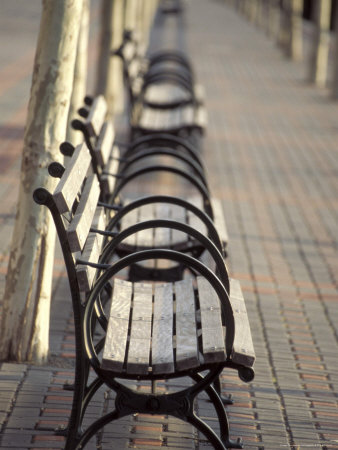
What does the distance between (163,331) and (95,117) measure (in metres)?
2.06

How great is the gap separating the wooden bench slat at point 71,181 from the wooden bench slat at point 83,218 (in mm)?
64

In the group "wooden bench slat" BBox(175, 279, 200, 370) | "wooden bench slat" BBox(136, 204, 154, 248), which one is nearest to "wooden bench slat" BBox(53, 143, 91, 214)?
"wooden bench slat" BBox(175, 279, 200, 370)

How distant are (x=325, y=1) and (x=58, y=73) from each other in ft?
46.2

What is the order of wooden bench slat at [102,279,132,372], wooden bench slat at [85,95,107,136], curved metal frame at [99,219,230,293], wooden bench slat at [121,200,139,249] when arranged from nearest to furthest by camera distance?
wooden bench slat at [102,279,132,372] < curved metal frame at [99,219,230,293] < wooden bench slat at [121,200,139,249] < wooden bench slat at [85,95,107,136]

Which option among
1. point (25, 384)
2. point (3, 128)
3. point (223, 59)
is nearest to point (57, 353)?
point (25, 384)

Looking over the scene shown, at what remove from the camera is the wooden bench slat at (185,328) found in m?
2.97

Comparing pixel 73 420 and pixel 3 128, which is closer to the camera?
pixel 73 420

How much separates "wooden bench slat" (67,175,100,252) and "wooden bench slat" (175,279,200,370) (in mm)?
492

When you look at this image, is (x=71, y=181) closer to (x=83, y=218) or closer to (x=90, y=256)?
(x=83, y=218)

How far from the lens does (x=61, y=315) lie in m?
4.84

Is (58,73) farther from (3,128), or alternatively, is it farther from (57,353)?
(3,128)

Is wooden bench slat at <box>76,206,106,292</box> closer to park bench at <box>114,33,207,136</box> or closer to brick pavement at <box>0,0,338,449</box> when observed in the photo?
brick pavement at <box>0,0,338,449</box>

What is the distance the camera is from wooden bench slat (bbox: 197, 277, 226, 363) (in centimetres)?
297

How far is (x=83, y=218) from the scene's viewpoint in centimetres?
327
